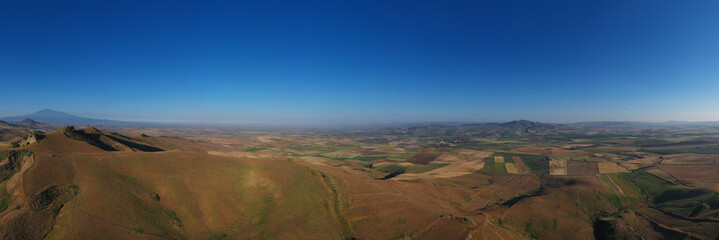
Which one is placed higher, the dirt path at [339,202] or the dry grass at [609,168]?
the dirt path at [339,202]

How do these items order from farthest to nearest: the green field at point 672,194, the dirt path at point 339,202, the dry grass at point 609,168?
the dry grass at point 609,168
the green field at point 672,194
the dirt path at point 339,202

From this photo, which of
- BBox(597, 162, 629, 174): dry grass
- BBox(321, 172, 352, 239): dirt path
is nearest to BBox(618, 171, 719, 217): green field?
BBox(597, 162, 629, 174): dry grass

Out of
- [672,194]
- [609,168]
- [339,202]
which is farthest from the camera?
[609,168]

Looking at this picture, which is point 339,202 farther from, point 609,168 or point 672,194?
point 609,168

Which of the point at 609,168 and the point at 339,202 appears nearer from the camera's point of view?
the point at 339,202

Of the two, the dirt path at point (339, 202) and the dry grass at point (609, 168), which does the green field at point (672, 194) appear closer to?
the dry grass at point (609, 168)

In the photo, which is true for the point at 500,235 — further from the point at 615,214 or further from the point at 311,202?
the point at 615,214

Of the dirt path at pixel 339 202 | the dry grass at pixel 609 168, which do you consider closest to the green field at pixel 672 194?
the dry grass at pixel 609 168

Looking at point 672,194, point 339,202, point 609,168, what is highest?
point 339,202

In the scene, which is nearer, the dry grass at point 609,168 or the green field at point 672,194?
the green field at point 672,194

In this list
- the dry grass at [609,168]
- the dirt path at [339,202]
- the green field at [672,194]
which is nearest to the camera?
the dirt path at [339,202]

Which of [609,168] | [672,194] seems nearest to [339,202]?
[672,194]

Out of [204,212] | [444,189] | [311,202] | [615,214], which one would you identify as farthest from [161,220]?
[615,214]
